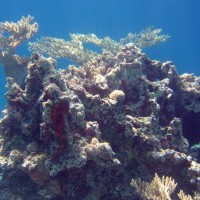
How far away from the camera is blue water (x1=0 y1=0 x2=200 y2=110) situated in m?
74.4

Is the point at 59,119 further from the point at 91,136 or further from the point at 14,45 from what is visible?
the point at 14,45

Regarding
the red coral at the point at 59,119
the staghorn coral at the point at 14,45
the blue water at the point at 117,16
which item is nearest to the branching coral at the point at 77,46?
the staghorn coral at the point at 14,45

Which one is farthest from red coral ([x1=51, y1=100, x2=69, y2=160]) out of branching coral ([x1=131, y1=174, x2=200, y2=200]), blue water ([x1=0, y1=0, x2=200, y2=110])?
blue water ([x1=0, y1=0, x2=200, y2=110])

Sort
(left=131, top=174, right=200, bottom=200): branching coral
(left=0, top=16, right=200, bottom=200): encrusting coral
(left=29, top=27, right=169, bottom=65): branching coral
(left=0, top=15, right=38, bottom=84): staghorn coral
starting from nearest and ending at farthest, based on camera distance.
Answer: (left=131, top=174, right=200, bottom=200): branching coral < (left=0, top=16, right=200, bottom=200): encrusting coral < (left=0, top=15, right=38, bottom=84): staghorn coral < (left=29, top=27, right=169, bottom=65): branching coral

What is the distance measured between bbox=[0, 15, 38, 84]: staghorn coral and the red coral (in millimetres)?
5496

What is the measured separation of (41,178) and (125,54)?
3.62 metres

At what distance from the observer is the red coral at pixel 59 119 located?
3744mm

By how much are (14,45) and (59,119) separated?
19.9 feet

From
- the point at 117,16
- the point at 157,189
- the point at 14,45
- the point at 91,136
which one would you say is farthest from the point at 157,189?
the point at 117,16

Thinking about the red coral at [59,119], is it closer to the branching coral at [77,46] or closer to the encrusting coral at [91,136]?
the encrusting coral at [91,136]

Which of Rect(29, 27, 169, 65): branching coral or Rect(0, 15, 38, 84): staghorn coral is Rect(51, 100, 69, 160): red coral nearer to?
Rect(29, 27, 169, 65): branching coral

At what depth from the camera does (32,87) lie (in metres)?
4.75

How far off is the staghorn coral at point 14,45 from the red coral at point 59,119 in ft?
18.0

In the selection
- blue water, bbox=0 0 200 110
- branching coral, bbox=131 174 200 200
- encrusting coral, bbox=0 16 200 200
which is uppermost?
blue water, bbox=0 0 200 110
